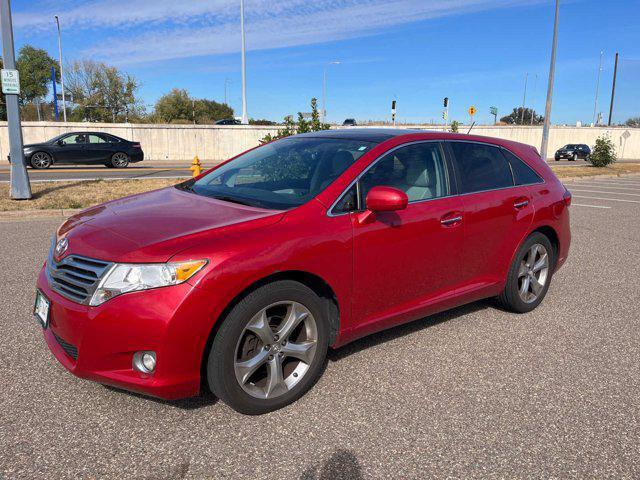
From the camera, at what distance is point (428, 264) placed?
143 inches

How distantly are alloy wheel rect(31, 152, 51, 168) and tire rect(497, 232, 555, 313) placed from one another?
813 inches

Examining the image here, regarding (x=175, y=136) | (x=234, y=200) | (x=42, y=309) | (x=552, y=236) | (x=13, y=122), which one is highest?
(x=13, y=122)

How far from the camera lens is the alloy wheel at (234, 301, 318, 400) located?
2795 mm

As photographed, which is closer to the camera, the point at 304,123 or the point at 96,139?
the point at 304,123

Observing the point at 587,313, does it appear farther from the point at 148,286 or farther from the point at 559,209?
→ the point at 148,286

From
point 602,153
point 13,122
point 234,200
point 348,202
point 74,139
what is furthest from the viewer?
point 602,153

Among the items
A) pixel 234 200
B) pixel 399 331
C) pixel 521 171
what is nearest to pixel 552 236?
pixel 521 171

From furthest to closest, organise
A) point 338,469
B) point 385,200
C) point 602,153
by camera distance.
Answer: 1. point 602,153
2. point 385,200
3. point 338,469

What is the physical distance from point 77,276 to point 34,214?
24.2ft

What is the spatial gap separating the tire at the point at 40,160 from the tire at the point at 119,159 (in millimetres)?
2376

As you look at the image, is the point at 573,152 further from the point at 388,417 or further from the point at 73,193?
the point at 388,417

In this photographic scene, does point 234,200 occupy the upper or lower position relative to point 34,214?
upper

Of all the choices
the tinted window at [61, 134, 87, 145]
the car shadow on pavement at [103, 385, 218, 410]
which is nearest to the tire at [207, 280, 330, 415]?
the car shadow on pavement at [103, 385, 218, 410]

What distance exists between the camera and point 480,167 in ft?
13.7
